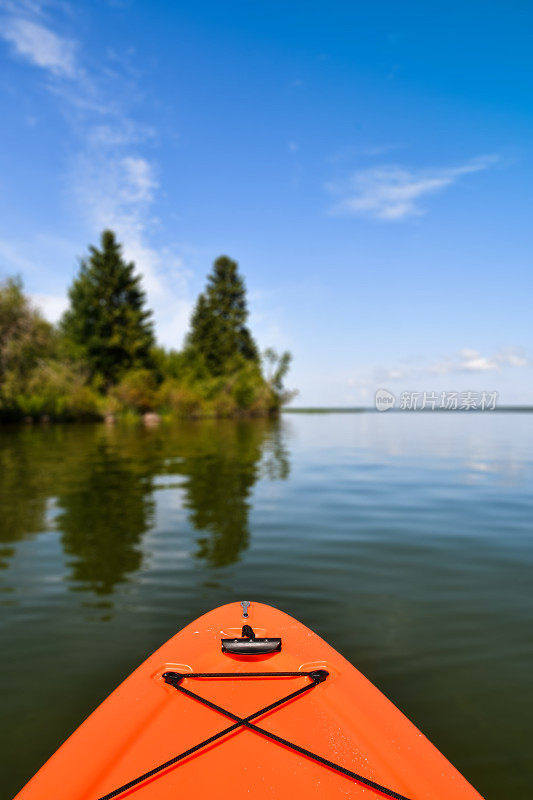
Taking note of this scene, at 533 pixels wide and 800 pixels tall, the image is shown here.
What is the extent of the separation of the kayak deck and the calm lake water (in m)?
0.66

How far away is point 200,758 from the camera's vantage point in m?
1.88

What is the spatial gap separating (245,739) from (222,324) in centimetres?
5836

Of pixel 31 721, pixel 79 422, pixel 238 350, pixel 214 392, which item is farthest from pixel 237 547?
pixel 238 350

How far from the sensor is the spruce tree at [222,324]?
5744cm

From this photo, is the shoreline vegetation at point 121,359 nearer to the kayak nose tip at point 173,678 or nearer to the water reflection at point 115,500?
the water reflection at point 115,500

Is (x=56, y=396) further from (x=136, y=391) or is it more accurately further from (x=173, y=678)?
(x=173, y=678)

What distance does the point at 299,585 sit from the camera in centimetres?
462

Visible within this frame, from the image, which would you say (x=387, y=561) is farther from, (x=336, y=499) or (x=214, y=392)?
(x=214, y=392)

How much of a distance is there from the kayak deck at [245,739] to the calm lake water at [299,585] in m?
0.66

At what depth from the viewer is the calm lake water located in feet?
9.12

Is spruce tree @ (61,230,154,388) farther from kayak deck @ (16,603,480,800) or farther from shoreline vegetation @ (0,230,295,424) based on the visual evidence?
kayak deck @ (16,603,480,800)

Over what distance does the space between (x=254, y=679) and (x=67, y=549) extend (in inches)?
169

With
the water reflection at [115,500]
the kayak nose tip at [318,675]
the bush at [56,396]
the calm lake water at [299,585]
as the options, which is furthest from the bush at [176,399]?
the kayak nose tip at [318,675]

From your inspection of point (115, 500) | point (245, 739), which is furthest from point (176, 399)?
point (245, 739)
